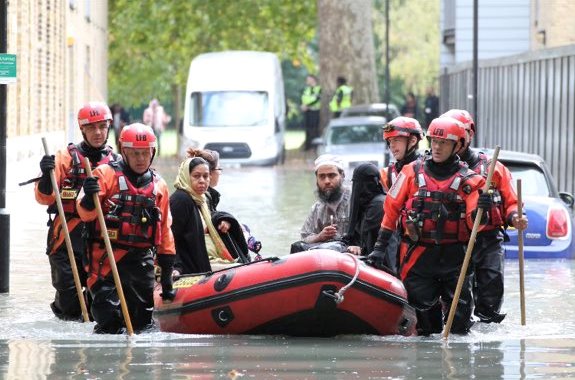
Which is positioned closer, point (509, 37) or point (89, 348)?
point (89, 348)

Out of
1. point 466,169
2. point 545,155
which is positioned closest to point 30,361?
point 466,169

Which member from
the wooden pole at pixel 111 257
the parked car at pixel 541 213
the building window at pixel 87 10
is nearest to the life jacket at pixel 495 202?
the wooden pole at pixel 111 257

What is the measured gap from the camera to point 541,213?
1755 cm

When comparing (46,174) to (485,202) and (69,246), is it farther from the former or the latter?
(485,202)

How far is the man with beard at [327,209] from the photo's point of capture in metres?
13.4

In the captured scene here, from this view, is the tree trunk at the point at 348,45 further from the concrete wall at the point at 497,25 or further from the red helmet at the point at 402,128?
the red helmet at the point at 402,128

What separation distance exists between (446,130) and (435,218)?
0.60 metres

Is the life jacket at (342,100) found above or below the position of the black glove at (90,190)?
below

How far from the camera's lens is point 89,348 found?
453 inches

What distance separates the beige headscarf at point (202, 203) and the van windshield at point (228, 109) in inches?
1096

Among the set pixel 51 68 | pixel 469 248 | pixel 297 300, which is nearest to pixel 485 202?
pixel 469 248

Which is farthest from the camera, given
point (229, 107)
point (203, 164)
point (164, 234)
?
point (229, 107)

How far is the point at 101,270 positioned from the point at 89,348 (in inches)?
24.5

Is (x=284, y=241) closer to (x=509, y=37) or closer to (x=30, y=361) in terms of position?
(x=30, y=361)
